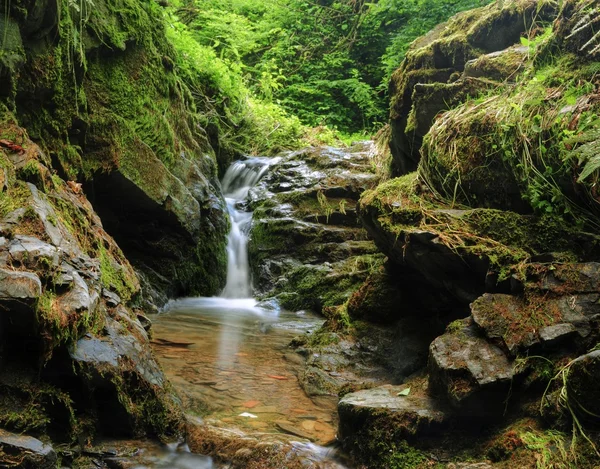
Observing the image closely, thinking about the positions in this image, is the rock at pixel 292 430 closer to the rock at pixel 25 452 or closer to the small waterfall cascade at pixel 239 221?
the rock at pixel 25 452

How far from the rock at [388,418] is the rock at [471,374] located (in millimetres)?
119

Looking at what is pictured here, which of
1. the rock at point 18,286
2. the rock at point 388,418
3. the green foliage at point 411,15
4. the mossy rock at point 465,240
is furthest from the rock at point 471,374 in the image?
the green foliage at point 411,15

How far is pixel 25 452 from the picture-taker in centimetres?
209

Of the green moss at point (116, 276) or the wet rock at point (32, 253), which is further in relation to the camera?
the green moss at point (116, 276)

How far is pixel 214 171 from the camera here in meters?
9.02

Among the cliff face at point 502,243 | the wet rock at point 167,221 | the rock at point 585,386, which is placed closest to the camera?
the rock at point 585,386

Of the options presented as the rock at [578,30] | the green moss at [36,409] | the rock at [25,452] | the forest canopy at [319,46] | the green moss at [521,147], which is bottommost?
the rock at [25,452]

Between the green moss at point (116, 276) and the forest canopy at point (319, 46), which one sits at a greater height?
the forest canopy at point (319, 46)

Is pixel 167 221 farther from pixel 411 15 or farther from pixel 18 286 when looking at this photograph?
pixel 411 15

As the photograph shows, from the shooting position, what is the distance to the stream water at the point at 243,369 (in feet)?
10.2

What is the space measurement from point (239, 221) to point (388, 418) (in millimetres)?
6908

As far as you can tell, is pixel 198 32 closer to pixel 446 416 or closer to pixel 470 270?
pixel 470 270

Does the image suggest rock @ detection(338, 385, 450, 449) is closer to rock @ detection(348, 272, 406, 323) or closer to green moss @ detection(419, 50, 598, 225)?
green moss @ detection(419, 50, 598, 225)

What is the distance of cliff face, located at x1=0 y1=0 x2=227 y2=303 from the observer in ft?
15.1
